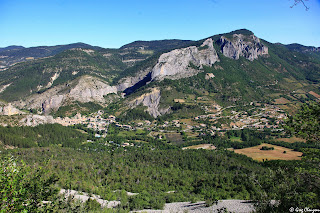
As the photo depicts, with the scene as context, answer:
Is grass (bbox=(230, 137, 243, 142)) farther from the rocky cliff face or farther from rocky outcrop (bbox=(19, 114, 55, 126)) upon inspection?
the rocky cliff face

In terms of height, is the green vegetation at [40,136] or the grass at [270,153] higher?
the green vegetation at [40,136]

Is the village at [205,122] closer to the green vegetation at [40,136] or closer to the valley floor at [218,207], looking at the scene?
the green vegetation at [40,136]

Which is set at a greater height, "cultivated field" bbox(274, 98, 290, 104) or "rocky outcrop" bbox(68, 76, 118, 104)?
"rocky outcrop" bbox(68, 76, 118, 104)

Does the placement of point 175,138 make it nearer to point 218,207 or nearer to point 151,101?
point 151,101

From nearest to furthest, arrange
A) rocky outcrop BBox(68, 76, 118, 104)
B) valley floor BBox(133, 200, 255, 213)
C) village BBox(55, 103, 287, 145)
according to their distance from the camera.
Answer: valley floor BBox(133, 200, 255, 213) → village BBox(55, 103, 287, 145) → rocky outcrop BBox(68, 76, 118, 104)

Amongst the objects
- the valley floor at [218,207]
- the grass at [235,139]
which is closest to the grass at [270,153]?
the grass at [235,139]

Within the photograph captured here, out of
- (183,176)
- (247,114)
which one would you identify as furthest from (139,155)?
(247,114)

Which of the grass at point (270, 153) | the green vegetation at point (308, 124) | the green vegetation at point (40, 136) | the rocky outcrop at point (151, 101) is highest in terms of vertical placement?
the green vegetation at point (308, 124)

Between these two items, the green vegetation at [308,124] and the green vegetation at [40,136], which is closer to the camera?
the green vegetation at [308,124]

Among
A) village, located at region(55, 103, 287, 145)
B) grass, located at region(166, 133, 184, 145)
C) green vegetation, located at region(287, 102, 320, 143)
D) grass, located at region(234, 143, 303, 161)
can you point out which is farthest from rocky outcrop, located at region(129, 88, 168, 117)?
green vegetation, located at region(287, 102, 320, 143)
